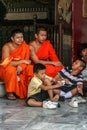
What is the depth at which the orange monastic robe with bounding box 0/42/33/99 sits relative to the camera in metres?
6.80

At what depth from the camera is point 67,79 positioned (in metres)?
6.77

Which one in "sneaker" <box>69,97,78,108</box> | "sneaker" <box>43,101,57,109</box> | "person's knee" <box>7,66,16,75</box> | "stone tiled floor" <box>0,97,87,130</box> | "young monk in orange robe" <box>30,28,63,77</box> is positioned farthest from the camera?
"young monk in orange robe" <box>30,28,63,77</box>

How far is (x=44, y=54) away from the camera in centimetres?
733

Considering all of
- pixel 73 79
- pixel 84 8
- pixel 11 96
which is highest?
pixel 84 8

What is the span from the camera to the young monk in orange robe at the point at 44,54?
7098 mm

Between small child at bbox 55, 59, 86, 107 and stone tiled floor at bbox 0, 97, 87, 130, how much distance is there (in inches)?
12.3

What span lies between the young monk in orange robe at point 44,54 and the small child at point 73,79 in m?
0.30

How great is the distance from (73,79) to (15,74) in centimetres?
94

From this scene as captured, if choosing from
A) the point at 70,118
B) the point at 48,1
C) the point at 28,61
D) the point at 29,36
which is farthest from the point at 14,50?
the point at 48,1

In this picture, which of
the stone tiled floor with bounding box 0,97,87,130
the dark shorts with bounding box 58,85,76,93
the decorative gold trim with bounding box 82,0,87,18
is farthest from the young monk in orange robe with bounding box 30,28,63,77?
the decorative gold trim with bounding box 82,0,87,18

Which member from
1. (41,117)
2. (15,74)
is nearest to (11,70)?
(15,74)

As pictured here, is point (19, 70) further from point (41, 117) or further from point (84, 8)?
point (84, 8)

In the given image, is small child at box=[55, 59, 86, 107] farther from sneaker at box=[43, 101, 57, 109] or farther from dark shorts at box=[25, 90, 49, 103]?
sneaker at box=[43, 101, 57, 109]

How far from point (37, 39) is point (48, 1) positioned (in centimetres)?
510
